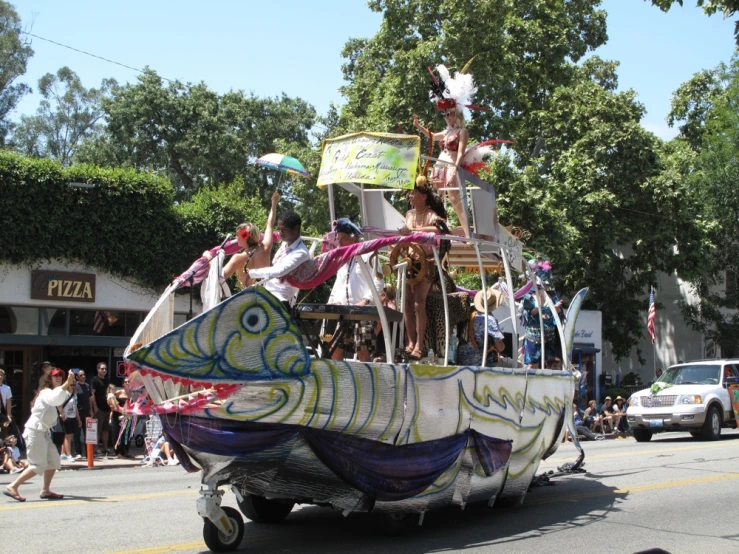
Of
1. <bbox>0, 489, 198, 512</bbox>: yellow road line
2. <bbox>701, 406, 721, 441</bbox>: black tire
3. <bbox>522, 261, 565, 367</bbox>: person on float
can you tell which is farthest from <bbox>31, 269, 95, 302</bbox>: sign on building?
<bbox>701, 406, 721, 441</bbox>: black tire

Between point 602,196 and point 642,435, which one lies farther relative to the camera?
point 602,196

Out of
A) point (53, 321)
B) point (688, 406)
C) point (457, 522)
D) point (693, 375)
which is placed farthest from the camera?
point (53, 321)

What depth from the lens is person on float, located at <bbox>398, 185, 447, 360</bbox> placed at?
8.58 meters

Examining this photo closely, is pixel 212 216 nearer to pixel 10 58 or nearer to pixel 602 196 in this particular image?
pixel 602 196

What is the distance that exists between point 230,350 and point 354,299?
9.88 ft

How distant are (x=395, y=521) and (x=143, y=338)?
2.75 metres

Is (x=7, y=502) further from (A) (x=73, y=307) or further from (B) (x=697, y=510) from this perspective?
(A) (x=73, y=307)

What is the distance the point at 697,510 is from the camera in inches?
371

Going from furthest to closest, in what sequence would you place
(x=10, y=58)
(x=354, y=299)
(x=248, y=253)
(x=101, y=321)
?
(x=10, y=58)
(x=101, y=321)
(x=354, y=299)
(x=248, y=253)

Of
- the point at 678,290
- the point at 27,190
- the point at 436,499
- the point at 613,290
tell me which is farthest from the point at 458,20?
the point at 436,499

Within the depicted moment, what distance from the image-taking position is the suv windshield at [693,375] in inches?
784

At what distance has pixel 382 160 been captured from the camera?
7.77 m

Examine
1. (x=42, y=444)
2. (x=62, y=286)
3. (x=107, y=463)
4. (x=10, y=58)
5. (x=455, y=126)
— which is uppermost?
(x=10, y=58)

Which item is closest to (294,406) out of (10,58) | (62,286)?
(62,286)
